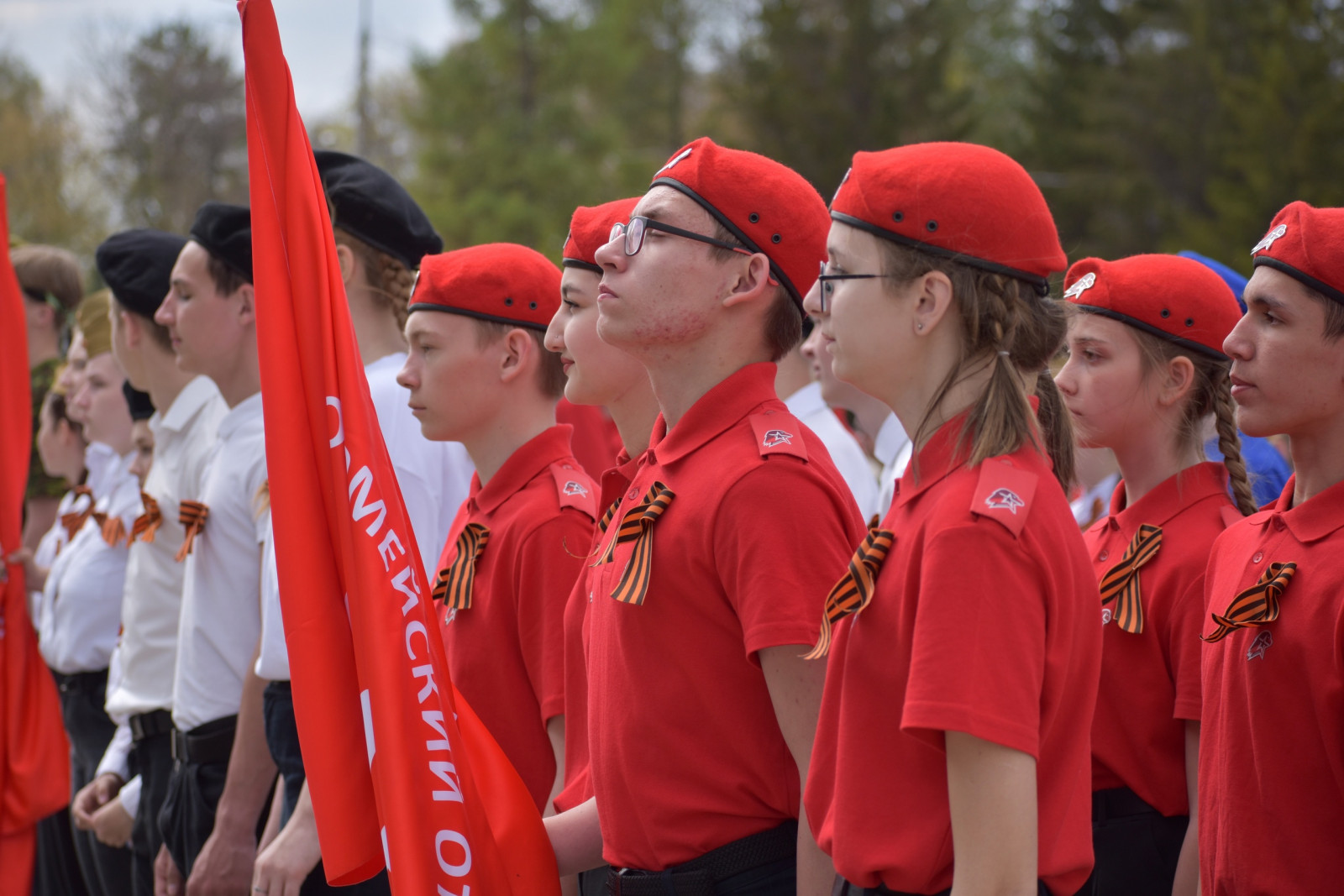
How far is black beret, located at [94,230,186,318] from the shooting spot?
16.2 feet

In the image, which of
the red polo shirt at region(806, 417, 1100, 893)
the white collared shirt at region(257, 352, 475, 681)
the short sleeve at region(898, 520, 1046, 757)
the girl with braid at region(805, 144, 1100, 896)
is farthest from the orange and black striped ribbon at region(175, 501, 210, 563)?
the short sleeve at region(898, 520, 1046, 757)

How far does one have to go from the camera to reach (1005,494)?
2033mm

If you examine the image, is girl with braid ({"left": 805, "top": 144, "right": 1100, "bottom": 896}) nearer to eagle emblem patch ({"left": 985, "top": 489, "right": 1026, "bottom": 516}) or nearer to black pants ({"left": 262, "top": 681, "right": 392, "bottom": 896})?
eagle emblem patch ({"left": 985, "top": 489, "right": 1026, "bottom": 516})

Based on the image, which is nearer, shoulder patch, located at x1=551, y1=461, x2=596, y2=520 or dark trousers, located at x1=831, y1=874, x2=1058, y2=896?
dark trousers, located at x1=831, y1=874, x2=1058, y2=896

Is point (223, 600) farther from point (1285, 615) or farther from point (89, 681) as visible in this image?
point (1285, 615)

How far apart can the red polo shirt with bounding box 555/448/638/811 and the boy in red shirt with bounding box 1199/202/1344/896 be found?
1.32m

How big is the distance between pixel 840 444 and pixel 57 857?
12.8 ft

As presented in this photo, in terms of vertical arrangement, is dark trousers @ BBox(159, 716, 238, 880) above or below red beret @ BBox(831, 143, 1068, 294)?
below

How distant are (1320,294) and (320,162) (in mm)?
3124

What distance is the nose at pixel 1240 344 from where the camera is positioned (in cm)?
279

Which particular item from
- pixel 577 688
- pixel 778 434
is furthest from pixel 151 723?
pixel 778 434

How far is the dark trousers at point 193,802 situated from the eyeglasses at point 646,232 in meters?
2.24

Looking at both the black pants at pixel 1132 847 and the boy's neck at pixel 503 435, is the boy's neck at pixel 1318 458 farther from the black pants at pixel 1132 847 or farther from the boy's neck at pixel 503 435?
the boy's neck at pixel 503 435

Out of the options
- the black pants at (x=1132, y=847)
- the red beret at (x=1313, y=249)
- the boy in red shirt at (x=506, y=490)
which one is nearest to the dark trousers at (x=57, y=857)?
the boy in red shirt at (x=506, y=490)
